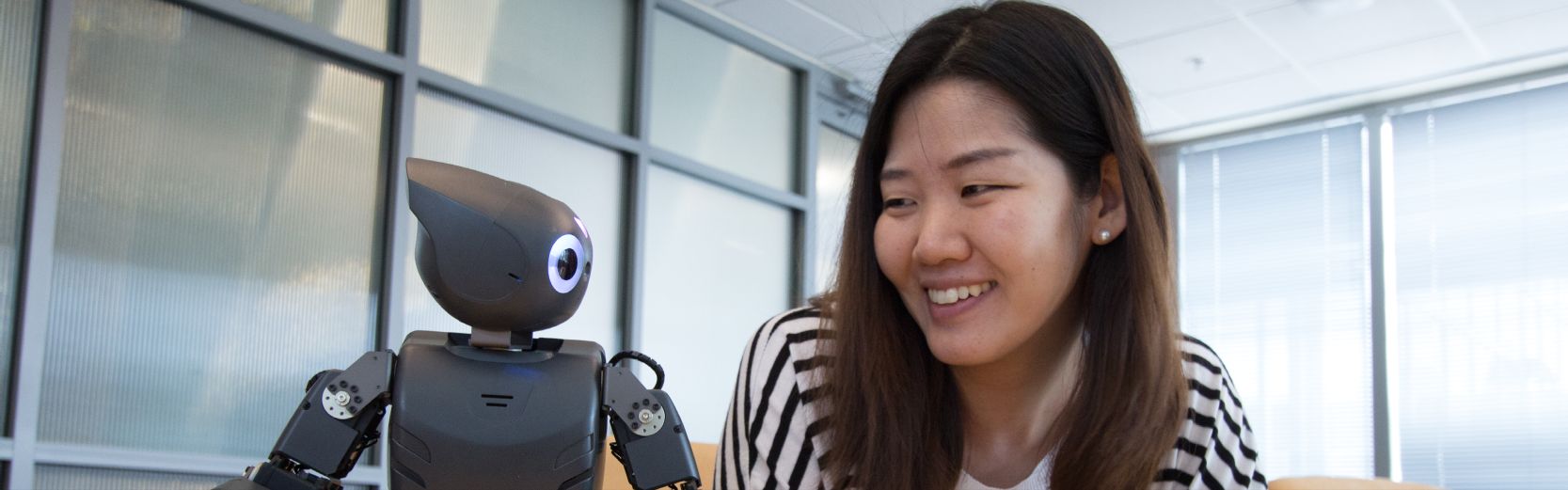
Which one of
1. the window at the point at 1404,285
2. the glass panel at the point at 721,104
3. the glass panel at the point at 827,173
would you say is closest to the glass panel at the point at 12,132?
the glass panel at the point at 721,104

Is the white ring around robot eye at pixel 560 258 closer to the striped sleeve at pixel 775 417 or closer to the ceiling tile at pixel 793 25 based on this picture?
the striped sleeve at pixel 775 417

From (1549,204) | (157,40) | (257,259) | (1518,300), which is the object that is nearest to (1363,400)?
(1518,300)

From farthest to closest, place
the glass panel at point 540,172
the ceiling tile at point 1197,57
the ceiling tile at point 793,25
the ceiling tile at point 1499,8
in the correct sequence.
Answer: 1. the ceiling tile at point 1197,57
2. the ceiling tile at point 793,25
3. the ceiling tile at point 1499,8
4. the glass panel at point 540,172

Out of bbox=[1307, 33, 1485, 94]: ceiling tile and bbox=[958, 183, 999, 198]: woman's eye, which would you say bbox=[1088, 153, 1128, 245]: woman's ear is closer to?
bbox=[958, 183, 999, 198]: woman's eye

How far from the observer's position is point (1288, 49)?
4.85 m

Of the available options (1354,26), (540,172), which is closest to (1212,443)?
(540,172)

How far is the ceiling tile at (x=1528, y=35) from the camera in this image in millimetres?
4488

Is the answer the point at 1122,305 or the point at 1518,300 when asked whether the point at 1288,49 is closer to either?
the point at 1518,300

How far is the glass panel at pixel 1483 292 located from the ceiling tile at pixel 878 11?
8.28 ft

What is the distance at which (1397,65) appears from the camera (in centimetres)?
498

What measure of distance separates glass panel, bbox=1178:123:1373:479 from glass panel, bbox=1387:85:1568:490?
19cm

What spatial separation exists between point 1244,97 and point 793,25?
2.15 m

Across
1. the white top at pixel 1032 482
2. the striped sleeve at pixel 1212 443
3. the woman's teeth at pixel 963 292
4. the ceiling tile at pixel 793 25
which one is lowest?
the white top at pixel 1032 482

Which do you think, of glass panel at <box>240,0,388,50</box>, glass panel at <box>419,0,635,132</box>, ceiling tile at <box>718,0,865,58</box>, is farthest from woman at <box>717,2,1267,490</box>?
ceiling tile at <box>718,0,865,58</box>
